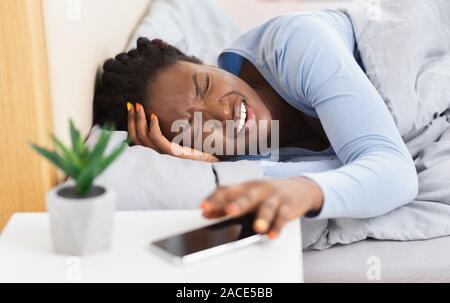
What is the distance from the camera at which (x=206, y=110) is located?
1.32 m

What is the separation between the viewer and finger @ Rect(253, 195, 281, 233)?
0.83 m

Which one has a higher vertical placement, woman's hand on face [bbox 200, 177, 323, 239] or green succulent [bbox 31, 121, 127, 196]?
green succulent [bbox 31, 121, 127, 196]

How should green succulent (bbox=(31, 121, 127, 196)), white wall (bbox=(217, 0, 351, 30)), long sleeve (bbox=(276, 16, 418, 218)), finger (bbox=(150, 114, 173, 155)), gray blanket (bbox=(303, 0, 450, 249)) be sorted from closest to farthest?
green succulent (bbox=(31, 121, 127, 196))
long sleeve (bbox=(276, 16, 418, 218))
gray blanket (bbox=(303, 0, 450, 249))
finger (bbox=(150, 114, 173, 155))
white wall (bbox=(217, 0, 351, 30))

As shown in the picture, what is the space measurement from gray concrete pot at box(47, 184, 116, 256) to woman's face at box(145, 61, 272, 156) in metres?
0.49

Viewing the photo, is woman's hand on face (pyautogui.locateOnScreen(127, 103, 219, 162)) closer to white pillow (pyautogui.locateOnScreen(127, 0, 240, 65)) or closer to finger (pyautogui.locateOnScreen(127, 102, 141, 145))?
finger (pyautogui.locateOnScreen(127, 102, 141, 145))

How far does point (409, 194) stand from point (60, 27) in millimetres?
640

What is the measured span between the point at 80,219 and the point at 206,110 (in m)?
0.54

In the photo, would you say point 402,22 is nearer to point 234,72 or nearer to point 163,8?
point 234,72

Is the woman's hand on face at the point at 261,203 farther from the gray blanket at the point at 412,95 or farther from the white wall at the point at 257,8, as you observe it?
the white wall at the point at 257,8

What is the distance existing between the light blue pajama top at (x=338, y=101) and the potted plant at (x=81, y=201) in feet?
1.02

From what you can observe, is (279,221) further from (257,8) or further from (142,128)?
(257,8)

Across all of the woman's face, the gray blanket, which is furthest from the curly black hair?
the gray blanket

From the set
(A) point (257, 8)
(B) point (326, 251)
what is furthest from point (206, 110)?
(A) point (257, 8)

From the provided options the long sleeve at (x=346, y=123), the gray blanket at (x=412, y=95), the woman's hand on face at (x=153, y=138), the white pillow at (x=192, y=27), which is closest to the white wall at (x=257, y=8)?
the white pillow at (x=192, y=27)
